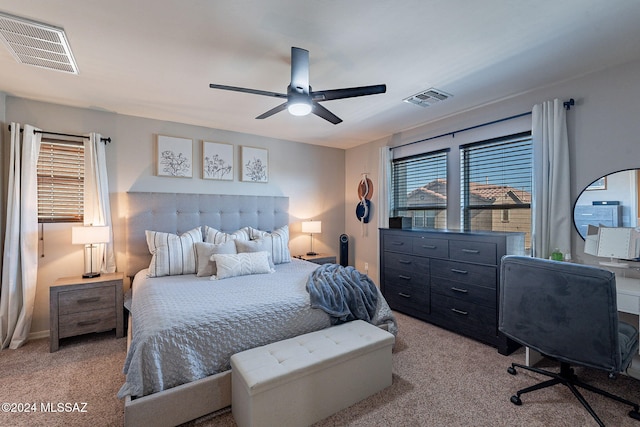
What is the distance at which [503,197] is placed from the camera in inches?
127

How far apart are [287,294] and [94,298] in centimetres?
214

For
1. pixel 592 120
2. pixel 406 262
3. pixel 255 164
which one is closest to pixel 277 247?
pixel 255 164

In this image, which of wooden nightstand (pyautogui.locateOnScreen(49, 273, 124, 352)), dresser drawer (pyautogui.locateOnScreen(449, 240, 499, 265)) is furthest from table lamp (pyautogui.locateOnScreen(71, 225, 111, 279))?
dresser drawer (pyautogui.locateOnScreen(449, 240, 499, 265))

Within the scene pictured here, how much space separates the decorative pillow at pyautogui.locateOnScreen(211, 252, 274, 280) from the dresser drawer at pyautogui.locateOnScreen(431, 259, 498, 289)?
1.89 meters

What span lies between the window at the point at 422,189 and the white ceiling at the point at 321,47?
90 centimetres

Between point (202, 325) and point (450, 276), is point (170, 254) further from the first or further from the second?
point (450, 276)

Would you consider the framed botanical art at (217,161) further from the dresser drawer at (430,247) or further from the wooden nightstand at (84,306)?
the dresser drawer at (430,247)

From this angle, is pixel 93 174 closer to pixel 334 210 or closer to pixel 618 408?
pixel 334 210

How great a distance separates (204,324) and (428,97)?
9.81 feet

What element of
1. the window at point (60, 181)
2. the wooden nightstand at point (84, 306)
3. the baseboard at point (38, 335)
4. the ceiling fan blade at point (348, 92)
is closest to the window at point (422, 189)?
the ceiling fan blade at point (348, 92)

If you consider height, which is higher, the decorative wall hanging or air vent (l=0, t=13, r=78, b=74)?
air vent (l=0, t=13, r=78, b=74)

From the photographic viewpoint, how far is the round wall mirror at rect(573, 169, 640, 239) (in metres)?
2.35

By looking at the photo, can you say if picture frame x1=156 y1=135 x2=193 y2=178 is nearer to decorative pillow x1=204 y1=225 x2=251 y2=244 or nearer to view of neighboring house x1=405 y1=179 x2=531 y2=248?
decorative pillow x1=204 y1=225 x2=251 y2=244

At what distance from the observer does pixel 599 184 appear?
249 cm
